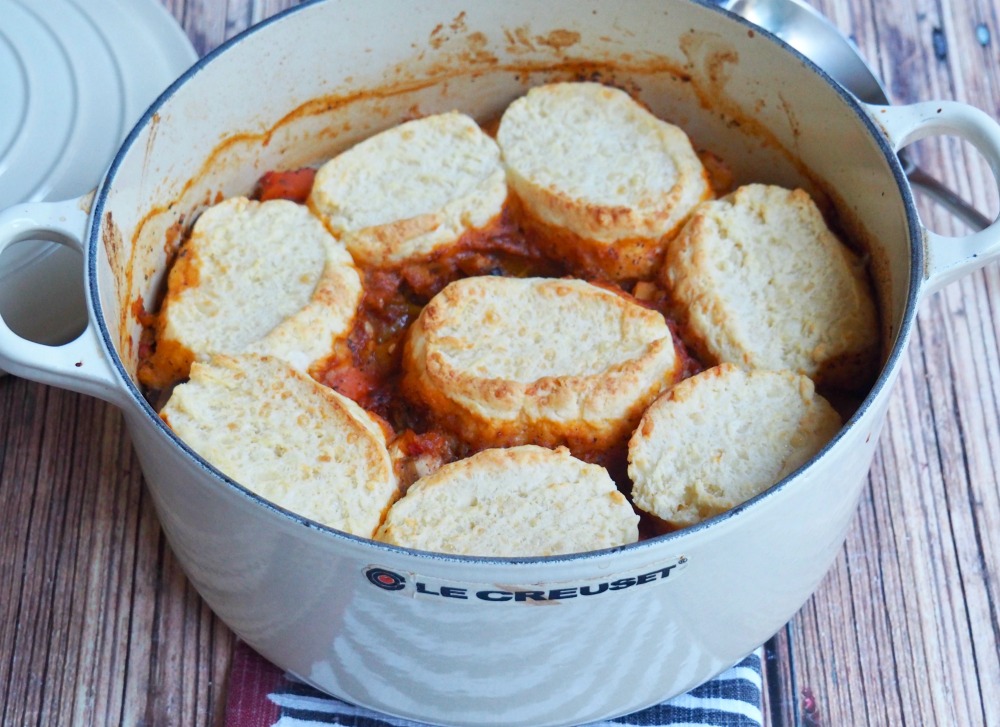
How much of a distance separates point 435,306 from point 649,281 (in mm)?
405

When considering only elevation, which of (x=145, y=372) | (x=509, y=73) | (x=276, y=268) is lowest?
(x=145, y=372)

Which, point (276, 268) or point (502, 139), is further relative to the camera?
point (502, 139)

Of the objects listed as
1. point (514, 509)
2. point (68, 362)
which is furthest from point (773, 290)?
point (68, 362)

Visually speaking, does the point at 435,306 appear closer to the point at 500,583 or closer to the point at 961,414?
the point at 500,583

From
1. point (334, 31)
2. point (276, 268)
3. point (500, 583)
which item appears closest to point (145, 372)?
point (276, 268)

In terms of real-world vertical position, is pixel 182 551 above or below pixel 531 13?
below

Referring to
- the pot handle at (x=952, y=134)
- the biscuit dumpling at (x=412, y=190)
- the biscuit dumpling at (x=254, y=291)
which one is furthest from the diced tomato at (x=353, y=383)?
the pot handle at (x=952, y=134)

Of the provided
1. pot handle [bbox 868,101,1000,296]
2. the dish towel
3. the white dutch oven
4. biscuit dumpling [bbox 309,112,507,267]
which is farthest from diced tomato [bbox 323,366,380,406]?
Result: pot handle [bbox 868,101,1000,296]

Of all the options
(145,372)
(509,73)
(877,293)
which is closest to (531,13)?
(509,73)

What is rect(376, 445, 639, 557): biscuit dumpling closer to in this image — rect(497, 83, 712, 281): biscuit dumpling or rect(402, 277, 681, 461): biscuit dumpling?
rect(402, 277, 681, 461): biscuit dumpling

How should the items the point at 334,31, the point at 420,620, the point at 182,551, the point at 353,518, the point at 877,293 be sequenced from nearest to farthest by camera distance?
the point at 420,620
the point at 353,518
the point at 182,551
the point at 877,293
the point at 334,31

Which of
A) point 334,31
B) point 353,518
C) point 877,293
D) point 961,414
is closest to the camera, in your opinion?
point 353,518

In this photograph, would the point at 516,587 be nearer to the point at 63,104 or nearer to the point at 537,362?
the point at 537,362

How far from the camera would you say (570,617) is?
1.45m
